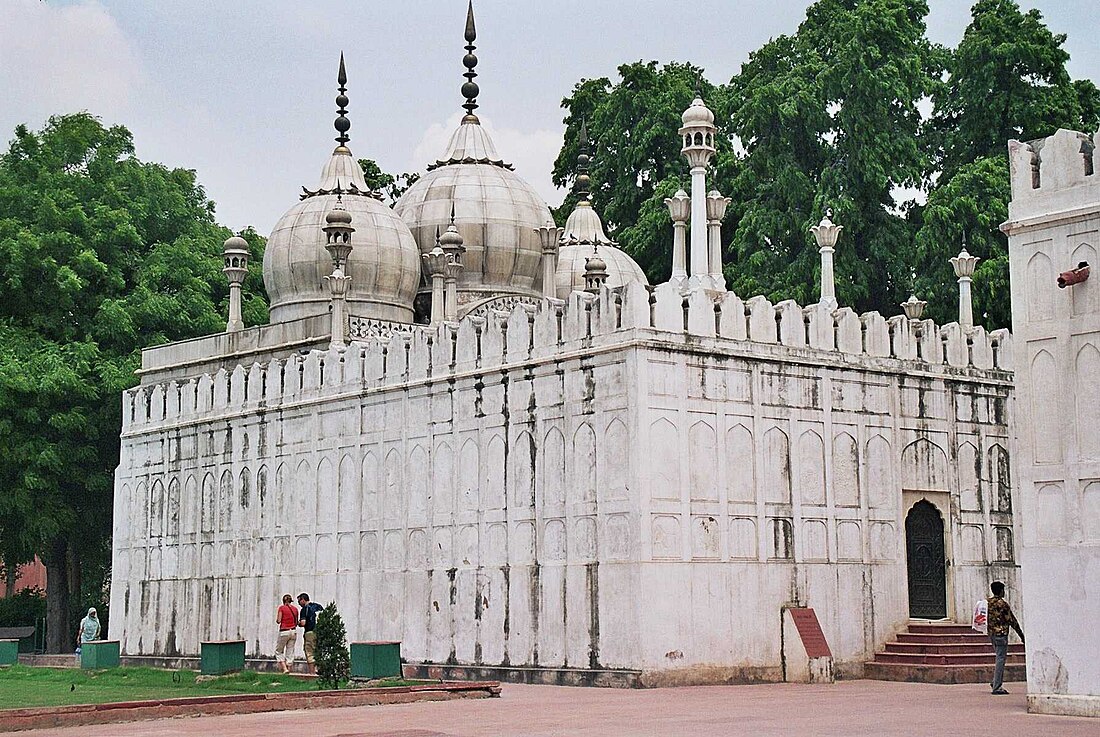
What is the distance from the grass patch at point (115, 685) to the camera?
19375 mm

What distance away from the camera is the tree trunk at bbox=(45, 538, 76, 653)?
1566 inches

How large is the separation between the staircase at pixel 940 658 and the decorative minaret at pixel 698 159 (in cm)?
680

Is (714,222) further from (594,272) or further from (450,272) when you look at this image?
(450,272)

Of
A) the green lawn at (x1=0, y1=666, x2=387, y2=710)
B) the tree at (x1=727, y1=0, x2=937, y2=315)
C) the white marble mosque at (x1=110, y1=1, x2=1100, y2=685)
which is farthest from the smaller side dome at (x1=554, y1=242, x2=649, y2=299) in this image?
the green lawn at (x1=0, y1=666, x2=387, y2=710)

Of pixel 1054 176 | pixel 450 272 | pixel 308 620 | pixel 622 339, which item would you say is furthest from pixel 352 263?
pixel 1054 176

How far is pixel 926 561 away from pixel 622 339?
268 inches

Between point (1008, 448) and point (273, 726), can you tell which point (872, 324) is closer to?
point (1008, 448)

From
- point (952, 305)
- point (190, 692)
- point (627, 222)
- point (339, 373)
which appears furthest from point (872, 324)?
point (627, 222)

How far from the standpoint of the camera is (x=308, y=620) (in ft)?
80.0

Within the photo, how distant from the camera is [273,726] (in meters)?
15.7

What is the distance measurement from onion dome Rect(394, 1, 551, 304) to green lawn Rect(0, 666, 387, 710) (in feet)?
41.1

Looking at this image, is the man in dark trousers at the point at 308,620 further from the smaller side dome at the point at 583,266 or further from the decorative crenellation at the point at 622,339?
the smaller side dome at the point at 583,266

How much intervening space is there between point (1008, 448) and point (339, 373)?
11.8 metres

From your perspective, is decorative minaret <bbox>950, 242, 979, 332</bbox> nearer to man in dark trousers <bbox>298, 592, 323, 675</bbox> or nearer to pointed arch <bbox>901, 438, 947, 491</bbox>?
pointed arch <bbox>901, 438, 947, 491</bbox>
